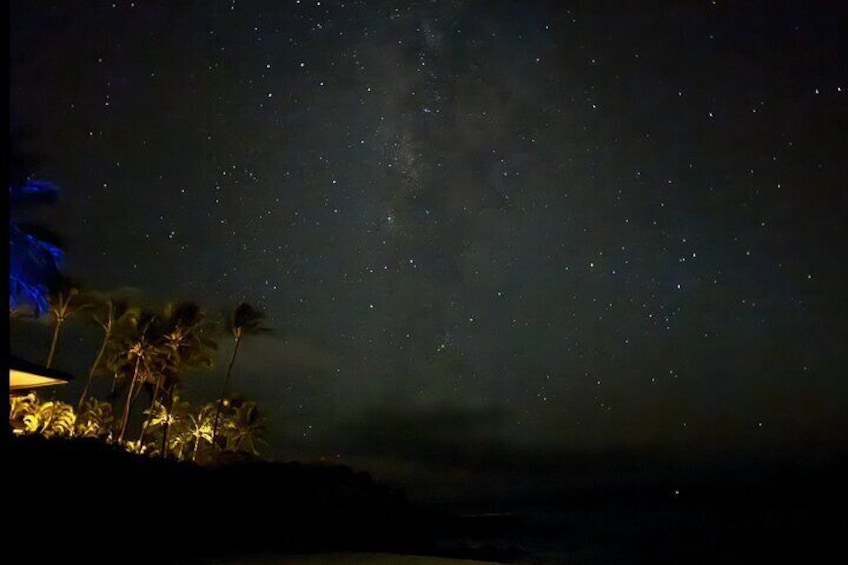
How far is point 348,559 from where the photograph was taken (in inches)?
555

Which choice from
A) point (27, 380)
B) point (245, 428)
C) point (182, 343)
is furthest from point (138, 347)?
point (27, 380)

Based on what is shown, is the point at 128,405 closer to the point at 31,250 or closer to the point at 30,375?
the point at 31,250

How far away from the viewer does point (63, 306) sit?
1299 inches

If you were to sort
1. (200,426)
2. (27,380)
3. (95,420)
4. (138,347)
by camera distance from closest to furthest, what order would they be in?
(27,380)
(95,420)
(138,347)
(200,426)

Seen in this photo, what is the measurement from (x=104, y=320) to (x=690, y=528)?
117 feet

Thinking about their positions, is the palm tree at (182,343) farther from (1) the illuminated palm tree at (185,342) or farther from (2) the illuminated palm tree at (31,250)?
(2) the illuminated palm tree at (31,250)

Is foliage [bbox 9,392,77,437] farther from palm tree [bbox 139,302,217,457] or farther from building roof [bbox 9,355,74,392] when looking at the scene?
palm tree [bbox 139,302,217,457]

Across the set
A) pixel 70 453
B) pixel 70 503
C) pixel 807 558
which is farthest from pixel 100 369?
pixel 807 558

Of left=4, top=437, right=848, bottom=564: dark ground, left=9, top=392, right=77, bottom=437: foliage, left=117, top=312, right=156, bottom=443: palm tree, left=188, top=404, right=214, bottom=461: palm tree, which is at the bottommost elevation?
left=4, top=437, right=848, bottom=564: dark ground

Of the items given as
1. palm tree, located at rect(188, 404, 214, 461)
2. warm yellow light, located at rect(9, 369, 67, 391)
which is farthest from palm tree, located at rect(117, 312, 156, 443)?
warm yellow light, located at rect(9, 369, 67, 391)

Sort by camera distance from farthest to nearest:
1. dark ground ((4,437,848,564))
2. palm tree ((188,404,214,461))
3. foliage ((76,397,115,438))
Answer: palm tree ((188,404,214,461)), foliage ((76,397,115,438)), dark ground ((4,437,848,564))

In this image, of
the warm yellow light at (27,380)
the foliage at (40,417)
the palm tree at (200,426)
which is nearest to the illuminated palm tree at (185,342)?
the palm tree at (200,426)

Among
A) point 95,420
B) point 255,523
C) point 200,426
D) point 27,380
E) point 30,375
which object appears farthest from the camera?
point 200,426

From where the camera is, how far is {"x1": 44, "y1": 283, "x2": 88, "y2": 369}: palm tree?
107ft
